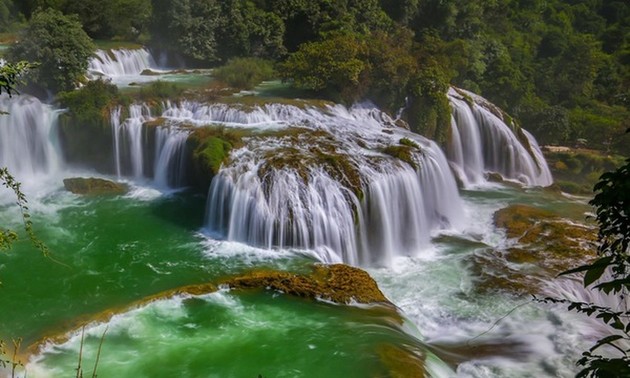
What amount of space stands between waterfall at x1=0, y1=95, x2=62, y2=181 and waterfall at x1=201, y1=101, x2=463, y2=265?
7386 millimetres

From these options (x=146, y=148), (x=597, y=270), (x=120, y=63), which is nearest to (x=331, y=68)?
(x=146, y=148)

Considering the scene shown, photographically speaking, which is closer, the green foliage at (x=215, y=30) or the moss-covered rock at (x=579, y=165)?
the moss-covered rock at (x=579, y=165)

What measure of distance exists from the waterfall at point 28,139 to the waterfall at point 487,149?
15.6 m

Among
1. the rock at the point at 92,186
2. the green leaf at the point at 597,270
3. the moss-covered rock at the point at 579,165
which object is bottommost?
the moss-covered rock at the point at 579,165

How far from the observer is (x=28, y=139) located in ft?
58.4

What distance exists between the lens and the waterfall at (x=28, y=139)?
57.7 feet

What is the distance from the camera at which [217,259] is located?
498 inches

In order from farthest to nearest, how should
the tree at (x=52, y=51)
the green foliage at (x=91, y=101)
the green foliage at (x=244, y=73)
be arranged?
1. the green foliage at (x=244, y=73)
2. the tree at (x=52, y=51)
3. the green foliage at (x=91, y=101)

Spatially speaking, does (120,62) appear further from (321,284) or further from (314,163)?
(321,284)

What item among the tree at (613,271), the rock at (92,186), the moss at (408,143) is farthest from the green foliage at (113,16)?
the tree at (613,271)

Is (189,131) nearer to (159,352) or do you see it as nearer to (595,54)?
(159,352)

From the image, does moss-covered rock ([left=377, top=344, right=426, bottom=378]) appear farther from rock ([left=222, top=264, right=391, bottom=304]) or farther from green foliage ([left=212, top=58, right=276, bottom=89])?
green foliage ([left=212, top=58, right=276, bottom=89])

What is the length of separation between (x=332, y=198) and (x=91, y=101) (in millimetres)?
9905

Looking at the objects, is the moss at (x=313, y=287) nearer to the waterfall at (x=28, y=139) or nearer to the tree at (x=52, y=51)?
the waterfall at (x=28, y=139)
